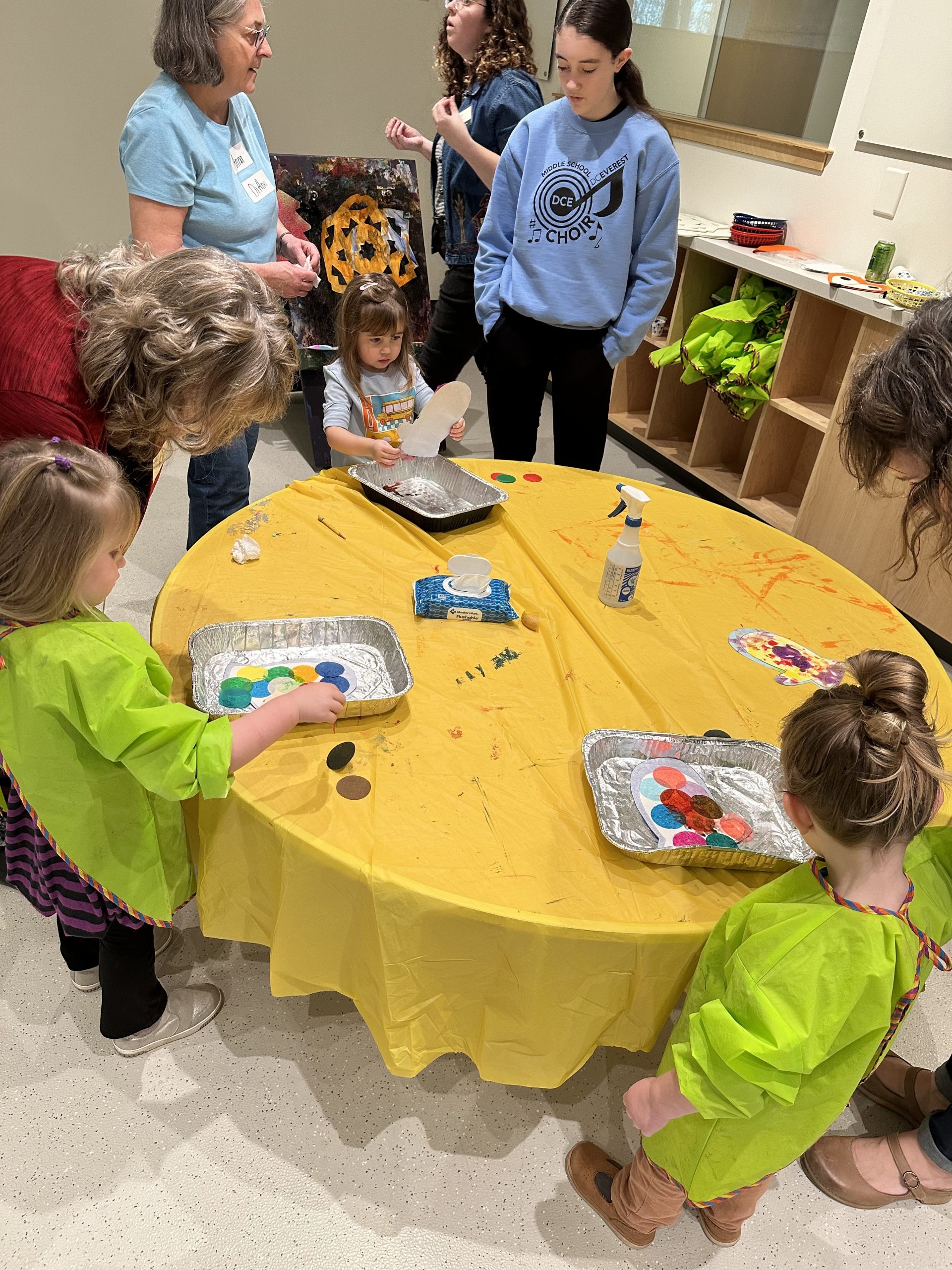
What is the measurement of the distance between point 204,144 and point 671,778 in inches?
66.9

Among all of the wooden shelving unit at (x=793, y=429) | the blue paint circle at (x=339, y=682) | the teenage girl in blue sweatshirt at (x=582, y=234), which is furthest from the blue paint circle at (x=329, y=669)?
the wooden shelving unit at (x=793, y=429)

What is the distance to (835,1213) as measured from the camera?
1399mm

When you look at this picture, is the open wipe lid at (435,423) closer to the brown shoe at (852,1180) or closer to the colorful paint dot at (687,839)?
the colorful paint dot at (687,839)

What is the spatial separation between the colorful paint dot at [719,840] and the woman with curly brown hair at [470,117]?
7.28ft

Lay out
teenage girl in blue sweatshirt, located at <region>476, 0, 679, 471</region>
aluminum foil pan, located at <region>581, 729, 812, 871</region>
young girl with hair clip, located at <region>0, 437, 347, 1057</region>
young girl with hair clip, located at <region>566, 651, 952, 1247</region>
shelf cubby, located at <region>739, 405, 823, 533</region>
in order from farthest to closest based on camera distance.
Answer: shelf cubby, located at <region>739, 405, 823, 533</region> < teenage girl in blue sweatshirt, located at <region>476, 0, 679, 471</region> < aluminum foil pan, located at <region>581, 729, 812, 871</region> < young girl with hair clip, located at <region>0, 437, 347, 1057</region> < young girl with hair clip, located at <region>566, 651, 952, 1247</region>

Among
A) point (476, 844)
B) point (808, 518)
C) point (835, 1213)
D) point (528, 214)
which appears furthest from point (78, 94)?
point (835, 1213)

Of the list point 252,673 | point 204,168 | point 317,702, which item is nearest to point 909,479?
point 317,702

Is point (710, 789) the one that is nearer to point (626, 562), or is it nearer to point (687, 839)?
point (687, 839)

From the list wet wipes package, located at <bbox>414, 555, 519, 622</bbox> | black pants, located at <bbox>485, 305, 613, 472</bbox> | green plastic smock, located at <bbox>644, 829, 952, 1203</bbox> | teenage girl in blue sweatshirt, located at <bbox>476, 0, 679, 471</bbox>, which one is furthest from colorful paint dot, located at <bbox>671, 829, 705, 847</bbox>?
teenage girl in blue sweatshirt, located at <bbox>476, 0, 679, 471</bbox>

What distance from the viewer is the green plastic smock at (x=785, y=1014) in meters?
0.97

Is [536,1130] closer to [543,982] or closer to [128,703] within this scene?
[543,982]

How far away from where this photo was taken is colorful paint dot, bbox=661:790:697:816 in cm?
126

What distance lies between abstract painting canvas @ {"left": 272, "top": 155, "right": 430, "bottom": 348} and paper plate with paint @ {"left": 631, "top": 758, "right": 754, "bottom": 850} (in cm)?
257

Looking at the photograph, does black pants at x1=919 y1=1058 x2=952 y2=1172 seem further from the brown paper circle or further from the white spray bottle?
the brown paper circle
